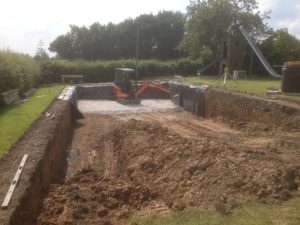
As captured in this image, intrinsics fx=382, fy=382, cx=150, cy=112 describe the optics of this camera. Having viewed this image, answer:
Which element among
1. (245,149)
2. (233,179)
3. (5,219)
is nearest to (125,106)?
(245,149)

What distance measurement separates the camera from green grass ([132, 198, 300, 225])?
5.88m

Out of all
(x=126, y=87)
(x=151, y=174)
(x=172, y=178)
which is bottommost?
(x=151, y=174)

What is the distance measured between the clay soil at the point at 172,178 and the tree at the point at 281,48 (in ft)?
79.2

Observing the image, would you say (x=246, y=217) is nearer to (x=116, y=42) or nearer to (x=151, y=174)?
(x=151, y=174)

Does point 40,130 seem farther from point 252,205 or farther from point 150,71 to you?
point 150,71

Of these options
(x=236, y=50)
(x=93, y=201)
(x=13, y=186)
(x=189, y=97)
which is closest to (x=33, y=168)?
(x=13, y=186)

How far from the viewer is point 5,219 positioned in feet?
17.0

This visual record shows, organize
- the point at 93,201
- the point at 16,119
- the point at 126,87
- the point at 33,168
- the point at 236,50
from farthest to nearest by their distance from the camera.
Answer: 1. the point at 236,50
2. the point at 126,87
3. the point at 16,119
4. the point at 93,201
5. the point at 33,168

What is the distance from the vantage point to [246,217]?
605cm

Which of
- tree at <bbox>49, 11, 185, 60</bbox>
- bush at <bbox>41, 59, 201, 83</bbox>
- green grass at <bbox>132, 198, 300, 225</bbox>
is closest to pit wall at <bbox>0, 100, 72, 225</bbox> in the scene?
green grass at <bbox>132, 198, 300, 225</bbox>

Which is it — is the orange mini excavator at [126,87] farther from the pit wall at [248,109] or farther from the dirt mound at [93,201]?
the dirt mound at [93,201]

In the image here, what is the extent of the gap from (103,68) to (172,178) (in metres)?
28.0

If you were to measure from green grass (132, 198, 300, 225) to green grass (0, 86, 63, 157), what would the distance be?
4.05 meters

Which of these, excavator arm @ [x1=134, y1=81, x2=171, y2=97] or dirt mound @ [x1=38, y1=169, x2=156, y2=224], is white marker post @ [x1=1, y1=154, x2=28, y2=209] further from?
excavator arm @ [x1=134, y1=81, x2=171, y2=97]
